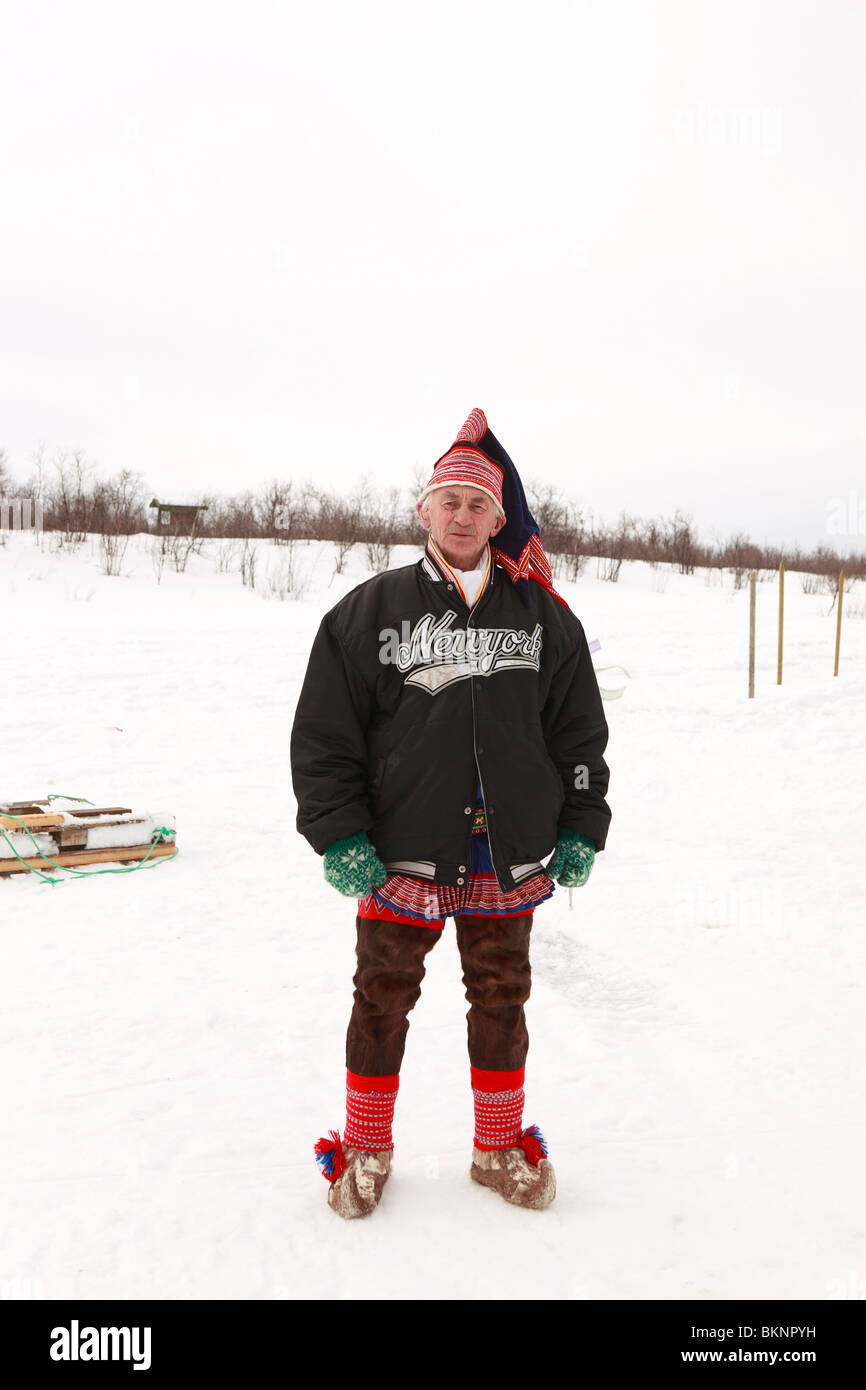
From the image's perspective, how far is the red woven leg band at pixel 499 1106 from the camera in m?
2.61

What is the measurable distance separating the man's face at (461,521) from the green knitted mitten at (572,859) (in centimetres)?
83

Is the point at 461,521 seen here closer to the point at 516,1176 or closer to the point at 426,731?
the point at 426,731

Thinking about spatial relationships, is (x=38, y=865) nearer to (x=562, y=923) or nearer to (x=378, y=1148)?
(x=562, y=923)

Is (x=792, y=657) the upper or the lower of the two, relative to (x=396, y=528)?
lower

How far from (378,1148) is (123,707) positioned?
790 cm

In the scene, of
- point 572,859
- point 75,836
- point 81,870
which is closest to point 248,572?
point 75,836

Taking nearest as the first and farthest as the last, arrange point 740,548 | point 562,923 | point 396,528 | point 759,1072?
point 759,1072
point 562,923
point 396,528
point 740,548

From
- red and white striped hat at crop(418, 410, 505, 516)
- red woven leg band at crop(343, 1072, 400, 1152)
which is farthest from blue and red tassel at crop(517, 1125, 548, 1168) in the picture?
red and white striped hat at crop(418, 410, 505, 516)

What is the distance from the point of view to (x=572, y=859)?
2643 mm

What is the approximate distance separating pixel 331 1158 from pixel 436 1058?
94 cm

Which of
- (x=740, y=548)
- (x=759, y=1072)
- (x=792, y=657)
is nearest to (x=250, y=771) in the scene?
(x=759, y=1072)

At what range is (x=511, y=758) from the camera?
2.50 meters

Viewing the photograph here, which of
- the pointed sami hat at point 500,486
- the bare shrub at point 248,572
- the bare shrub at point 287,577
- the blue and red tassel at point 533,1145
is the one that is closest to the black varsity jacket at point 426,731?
the pointed sami hat at point 500,486

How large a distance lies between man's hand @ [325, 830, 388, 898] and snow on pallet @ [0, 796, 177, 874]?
12.1ft
